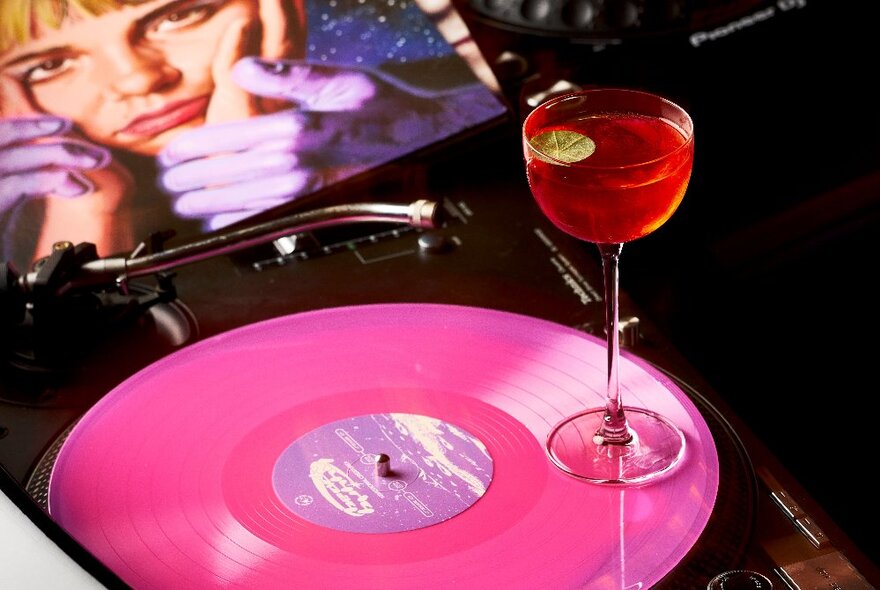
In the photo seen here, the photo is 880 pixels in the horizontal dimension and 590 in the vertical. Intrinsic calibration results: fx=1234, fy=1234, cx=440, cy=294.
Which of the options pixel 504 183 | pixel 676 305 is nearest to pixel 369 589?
pixel 504 183

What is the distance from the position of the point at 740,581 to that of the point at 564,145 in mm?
317

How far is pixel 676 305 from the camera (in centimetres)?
145

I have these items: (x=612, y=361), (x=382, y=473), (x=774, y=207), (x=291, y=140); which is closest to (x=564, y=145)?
(x=612, y=361)

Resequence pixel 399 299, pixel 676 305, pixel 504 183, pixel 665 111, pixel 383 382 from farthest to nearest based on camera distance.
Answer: pixel 676 305 → pixel 504 183 → pixel 399 299 → pixel 383 382 → pixel 665 111

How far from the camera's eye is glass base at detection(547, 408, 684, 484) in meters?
0.89

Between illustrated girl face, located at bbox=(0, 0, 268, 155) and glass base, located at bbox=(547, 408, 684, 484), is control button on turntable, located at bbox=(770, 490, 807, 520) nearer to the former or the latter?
glass base, located at bbox=(547, 408, 684, 484)

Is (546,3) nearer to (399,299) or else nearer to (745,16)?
(745,16)

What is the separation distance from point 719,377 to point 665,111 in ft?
2.34

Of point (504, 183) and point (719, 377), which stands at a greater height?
point (504, 183)

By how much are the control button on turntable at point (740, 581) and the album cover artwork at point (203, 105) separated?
651mm

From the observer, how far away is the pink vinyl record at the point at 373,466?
2.68ft

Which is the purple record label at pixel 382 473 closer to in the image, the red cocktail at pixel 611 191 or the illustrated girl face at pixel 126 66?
the red cocktail at pixel 611 191

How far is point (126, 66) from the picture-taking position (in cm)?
127

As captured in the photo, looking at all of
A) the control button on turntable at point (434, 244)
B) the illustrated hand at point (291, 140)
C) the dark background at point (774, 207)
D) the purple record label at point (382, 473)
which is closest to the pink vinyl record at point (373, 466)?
the purple record label at point (382, 473)
